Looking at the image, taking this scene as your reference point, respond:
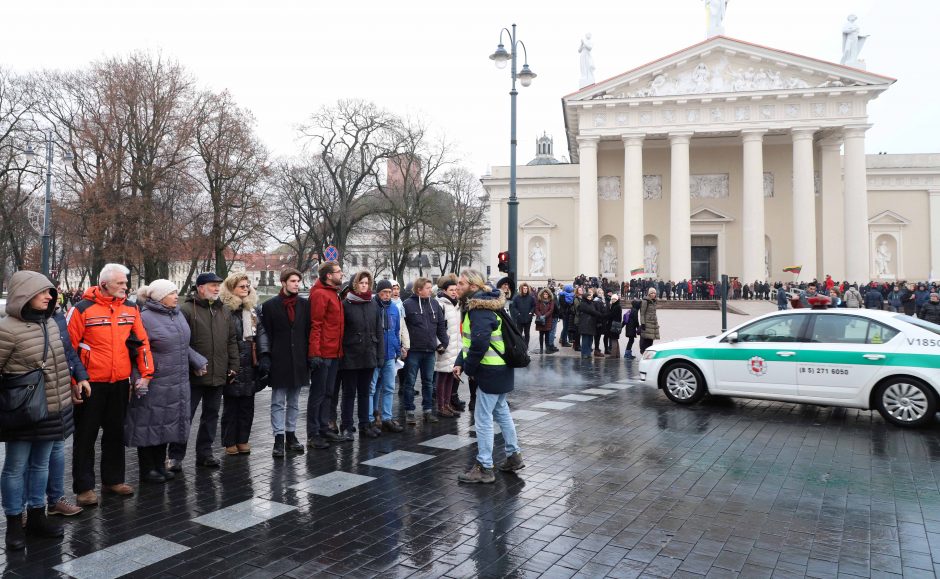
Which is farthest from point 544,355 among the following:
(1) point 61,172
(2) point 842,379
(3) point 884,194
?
(3) point 884,194

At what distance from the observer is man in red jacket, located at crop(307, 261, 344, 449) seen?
7133 mm

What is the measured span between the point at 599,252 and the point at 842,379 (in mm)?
36341

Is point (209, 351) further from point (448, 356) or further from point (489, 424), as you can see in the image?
point (448, 356)

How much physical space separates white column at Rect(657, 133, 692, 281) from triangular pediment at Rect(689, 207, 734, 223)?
435 centimetres

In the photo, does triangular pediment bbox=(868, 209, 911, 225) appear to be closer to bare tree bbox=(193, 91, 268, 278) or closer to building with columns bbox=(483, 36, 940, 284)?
building with columns bbox=(483, 36, 940, 284)

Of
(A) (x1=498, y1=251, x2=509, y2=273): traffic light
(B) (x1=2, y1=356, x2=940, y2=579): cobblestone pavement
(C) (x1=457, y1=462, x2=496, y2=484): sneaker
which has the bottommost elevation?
(B) (x1=2, y1=356, x2=940, y2=579): cobblestone pavement

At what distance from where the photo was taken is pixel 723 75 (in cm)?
3959

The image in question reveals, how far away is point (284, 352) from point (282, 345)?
0.08 metres

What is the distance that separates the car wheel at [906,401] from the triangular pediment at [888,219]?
1624 inches

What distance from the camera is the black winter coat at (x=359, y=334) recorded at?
7.48 m

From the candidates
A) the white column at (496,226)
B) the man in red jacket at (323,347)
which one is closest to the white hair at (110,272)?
the man in red jacket at (323,347)

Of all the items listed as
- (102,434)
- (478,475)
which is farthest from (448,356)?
(102,434)

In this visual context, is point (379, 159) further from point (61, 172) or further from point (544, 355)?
point (544, 355)

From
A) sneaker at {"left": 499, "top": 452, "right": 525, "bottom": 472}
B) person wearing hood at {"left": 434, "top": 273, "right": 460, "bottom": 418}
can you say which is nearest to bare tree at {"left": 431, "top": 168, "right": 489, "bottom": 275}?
person wearing hood at {"left": 434, "top": 273, "right": 460, "bottom": 418}
